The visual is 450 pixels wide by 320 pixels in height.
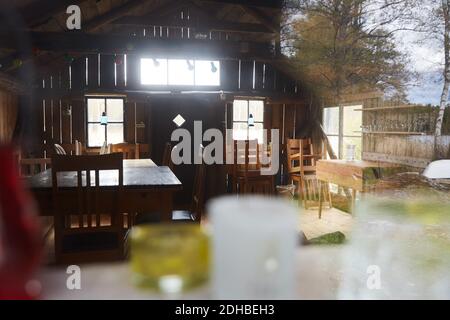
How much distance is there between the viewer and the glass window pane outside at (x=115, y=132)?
249 inches

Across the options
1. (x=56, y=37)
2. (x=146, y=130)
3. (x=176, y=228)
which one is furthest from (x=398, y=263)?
(x=146, y=130)

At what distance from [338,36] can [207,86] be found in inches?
89.9

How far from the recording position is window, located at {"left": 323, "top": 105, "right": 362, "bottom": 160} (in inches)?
224

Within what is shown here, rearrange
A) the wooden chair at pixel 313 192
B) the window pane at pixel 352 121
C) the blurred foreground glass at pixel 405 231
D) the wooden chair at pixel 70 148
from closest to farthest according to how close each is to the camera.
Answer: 1. the blurred foreground glass at pixel 405 231
2. the wooden chair at pixel 70 148
3. the wooden chair at pixel 313 192
4. the window pane at pixel 352 121

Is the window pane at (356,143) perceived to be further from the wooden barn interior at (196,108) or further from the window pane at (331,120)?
the window pane at (331,120)

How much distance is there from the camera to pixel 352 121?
592 centimetres

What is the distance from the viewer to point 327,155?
6.63 metres

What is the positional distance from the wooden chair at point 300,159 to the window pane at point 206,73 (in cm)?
160

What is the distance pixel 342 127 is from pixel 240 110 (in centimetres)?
168

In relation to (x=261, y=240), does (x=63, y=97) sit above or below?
above

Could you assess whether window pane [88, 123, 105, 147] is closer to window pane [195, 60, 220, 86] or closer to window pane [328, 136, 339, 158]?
window pane [195, 60, 220, 86]

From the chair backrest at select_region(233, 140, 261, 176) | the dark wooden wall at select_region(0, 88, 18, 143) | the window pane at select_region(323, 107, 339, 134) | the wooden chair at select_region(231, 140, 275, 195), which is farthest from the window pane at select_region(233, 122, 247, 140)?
the dark wooden wall at select_region(0, 88, 18, 143)

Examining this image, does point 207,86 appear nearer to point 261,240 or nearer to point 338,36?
point 338,36

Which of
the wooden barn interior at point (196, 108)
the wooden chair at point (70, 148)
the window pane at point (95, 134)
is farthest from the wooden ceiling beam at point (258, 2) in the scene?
the window pane at point (95, 134)
